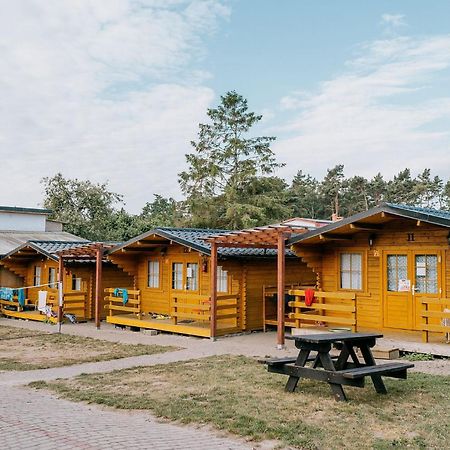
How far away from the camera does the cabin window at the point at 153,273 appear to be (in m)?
17.3

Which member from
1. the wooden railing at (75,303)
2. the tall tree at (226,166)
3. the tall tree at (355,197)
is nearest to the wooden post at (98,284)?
the wooden railing at (75,303)

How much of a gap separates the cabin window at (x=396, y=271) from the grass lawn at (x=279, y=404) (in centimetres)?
414

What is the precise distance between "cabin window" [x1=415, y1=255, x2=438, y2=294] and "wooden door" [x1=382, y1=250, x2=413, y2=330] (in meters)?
0.17

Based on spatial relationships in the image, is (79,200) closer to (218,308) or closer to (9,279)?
(9,279)

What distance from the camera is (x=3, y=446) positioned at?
524 centimetres

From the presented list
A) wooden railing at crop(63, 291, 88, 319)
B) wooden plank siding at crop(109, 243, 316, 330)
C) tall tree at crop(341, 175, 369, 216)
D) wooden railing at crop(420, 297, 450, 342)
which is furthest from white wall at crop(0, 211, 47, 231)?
tall tree at crop(341, 175, 369, 216)

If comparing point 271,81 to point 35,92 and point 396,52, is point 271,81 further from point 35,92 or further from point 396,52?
point 35,92

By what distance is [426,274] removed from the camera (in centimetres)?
1194

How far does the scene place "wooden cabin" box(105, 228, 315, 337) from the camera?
14.2 metres

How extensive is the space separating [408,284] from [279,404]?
6324mm

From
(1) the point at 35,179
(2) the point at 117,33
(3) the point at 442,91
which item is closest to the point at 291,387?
(2) the point at 117,33

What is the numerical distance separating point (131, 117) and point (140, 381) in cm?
1786

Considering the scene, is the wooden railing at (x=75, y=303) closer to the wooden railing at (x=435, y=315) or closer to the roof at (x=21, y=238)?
the roof at (x=21, y=238)

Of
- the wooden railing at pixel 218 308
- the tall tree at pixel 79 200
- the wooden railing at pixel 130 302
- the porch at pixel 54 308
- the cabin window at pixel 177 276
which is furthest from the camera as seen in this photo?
the tall tree at pixel 79 200
